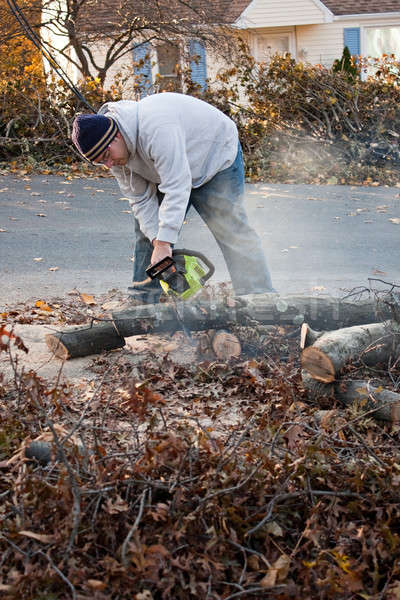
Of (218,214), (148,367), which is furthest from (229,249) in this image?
(148,367)

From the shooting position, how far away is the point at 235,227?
168 inches

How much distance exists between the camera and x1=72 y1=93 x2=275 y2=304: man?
3.70 m

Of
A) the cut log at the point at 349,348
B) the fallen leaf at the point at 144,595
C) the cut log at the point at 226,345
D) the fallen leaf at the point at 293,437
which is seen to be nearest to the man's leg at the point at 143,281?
the cut log at the point at 226,345

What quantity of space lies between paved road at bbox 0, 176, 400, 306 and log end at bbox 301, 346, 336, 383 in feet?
7.53

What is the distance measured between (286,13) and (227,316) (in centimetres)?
1806

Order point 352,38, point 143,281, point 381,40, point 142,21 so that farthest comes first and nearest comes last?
1. point 381,40
2. point 352,38
3. point 142,21
4. point 143,281

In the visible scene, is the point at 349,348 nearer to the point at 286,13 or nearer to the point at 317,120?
the point at 317,120

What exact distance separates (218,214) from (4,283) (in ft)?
7.85

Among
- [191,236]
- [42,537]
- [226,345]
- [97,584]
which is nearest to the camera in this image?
[97,584]

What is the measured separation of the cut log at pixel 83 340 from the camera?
3.81m

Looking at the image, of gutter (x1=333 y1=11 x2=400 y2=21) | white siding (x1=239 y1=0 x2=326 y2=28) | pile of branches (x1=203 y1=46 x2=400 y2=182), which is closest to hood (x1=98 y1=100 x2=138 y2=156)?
pile of branches (x1=203 y1=46 x2=400 y2=182)

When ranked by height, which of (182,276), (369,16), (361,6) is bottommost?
(182,276)

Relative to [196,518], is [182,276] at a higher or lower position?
higher

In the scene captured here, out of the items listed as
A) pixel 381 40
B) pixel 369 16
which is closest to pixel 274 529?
pixel 369 16
